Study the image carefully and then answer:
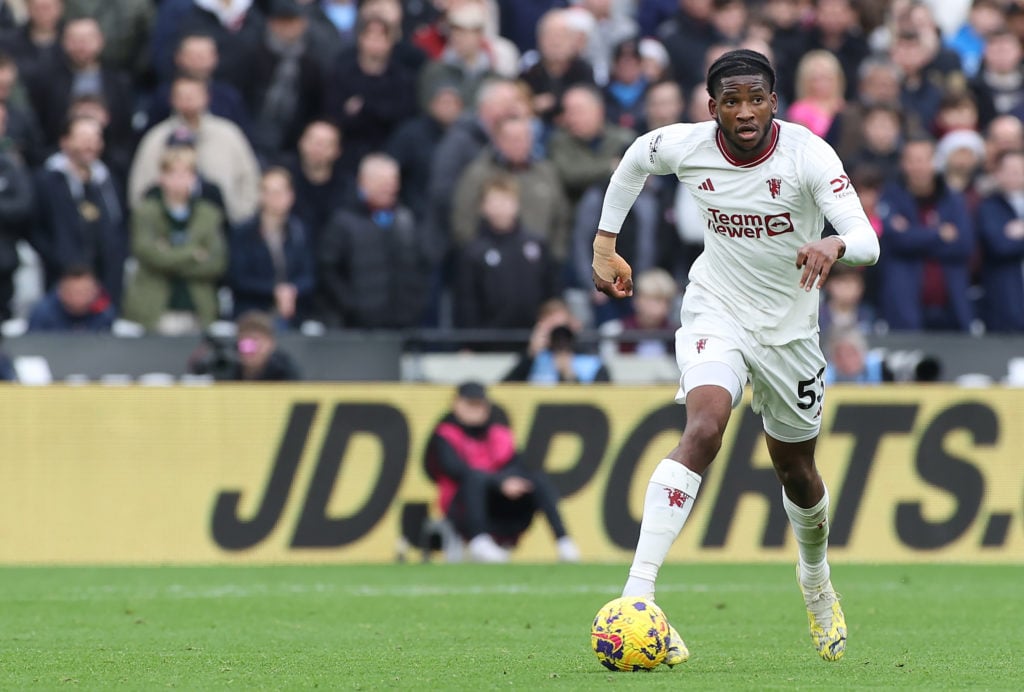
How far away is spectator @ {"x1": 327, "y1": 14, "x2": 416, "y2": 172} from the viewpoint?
1662 centimetres

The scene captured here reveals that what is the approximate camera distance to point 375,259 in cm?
1536

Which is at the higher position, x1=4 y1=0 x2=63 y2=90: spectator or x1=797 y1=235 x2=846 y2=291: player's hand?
x1=4 y1=0 x2=63 y2=90: spectator

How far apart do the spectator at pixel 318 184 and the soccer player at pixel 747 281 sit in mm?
8209

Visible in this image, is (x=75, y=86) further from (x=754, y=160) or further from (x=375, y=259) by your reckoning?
(x=754, y=160)

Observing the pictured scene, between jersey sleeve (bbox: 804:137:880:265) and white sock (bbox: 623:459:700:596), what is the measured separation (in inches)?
43.1

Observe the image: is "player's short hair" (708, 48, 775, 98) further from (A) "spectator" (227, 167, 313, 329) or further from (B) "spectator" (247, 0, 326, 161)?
(B) "spectator" (247, 0, 326, 161)

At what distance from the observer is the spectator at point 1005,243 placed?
52.7 ft

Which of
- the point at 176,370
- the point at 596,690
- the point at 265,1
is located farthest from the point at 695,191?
the point at 265,1

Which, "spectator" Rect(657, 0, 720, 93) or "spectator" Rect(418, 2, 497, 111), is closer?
"spectator" Rect(418, 2, 497, 111)

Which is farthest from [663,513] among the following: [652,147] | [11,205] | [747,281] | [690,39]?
[690,39]

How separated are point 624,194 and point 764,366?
3.26ft

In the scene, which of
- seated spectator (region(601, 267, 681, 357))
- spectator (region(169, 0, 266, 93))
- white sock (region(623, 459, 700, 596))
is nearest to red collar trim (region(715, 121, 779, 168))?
white sock (region(623, 459, 700, 596))

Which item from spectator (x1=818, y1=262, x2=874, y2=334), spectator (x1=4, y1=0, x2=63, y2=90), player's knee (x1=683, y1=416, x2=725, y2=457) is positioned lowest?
spectator (x1=818, y1=262, x2=874, y2=334)

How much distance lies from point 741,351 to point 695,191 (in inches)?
28.7
